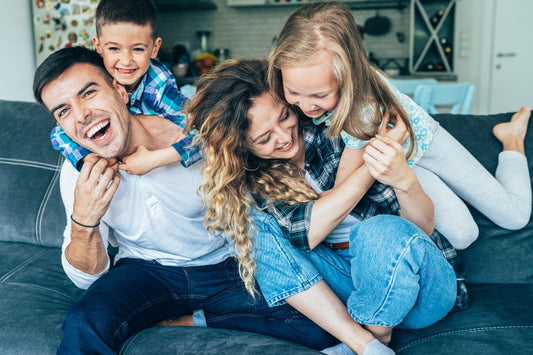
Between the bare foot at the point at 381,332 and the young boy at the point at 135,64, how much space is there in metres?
0.75

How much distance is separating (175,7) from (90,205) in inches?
181

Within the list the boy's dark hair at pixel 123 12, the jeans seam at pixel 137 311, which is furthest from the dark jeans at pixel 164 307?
the boy's dark hair at pixel 123 12

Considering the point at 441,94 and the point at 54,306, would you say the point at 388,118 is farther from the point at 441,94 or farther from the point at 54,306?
the point at 441,94

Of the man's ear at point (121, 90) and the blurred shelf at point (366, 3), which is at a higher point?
the blurred shelf at point (366, 3)

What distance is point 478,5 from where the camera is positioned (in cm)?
507

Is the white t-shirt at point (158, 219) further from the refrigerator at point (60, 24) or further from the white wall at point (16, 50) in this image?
the refrigerator at point (60, 24)

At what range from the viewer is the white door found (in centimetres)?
488

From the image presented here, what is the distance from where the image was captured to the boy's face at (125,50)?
64.9 inches

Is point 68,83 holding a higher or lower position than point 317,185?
higher

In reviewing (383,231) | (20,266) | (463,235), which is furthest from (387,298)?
(20,266)

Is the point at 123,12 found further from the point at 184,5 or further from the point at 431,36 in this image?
the point at 431,36

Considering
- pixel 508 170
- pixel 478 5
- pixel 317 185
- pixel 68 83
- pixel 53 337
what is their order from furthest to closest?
pixel 478 5
pixel 508 170
pixel 317 185
pixel 68 83
pixel 53 337

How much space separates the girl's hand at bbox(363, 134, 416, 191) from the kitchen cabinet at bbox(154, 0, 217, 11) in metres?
4.41

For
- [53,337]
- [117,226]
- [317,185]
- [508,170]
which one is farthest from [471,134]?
[53,337]
